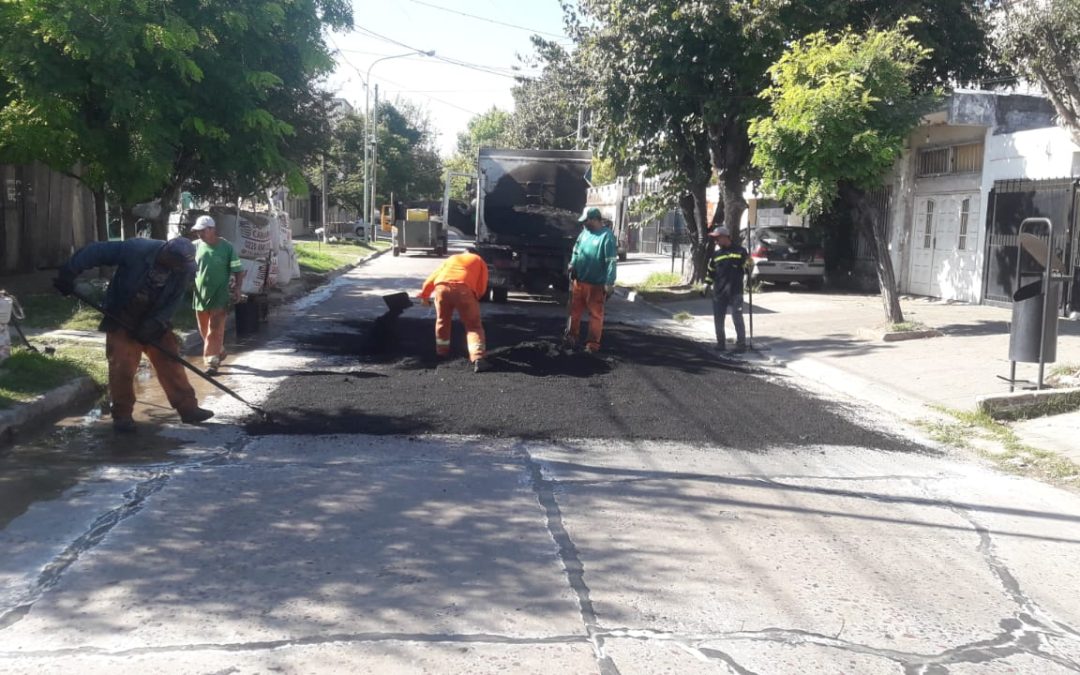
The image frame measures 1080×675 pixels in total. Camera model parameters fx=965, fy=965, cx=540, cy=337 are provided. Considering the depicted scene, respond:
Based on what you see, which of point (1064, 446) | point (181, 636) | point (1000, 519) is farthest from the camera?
point (1064, 446)

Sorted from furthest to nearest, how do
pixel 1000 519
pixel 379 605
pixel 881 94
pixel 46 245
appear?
pixel 46 245
pixel 881 94
pixel 1000 519
pixel 379 605

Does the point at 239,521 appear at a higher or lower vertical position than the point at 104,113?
lower

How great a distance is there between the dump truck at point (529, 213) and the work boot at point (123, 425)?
11.1m

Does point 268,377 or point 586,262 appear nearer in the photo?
point 268,377

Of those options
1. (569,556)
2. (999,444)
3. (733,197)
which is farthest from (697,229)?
(569,556)

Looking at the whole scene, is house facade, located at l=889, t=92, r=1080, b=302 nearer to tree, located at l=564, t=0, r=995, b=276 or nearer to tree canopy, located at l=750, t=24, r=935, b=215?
tree, located at l=564, t=0, r=995, b=276

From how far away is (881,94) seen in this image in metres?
13.3

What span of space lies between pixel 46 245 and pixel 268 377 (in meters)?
12.8

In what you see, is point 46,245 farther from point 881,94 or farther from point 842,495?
point 842,495

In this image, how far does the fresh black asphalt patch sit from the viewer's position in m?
8.00

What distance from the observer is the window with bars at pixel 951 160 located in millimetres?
18875

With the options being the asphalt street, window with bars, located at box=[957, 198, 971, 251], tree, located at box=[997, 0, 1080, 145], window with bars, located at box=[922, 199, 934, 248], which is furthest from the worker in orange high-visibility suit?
window with bars, located at box=[922, 199, 934, 248]

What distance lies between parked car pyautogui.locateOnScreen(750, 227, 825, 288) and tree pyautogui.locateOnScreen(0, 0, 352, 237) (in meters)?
12.0

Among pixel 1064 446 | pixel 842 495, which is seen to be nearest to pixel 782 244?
pixel 1064 446
